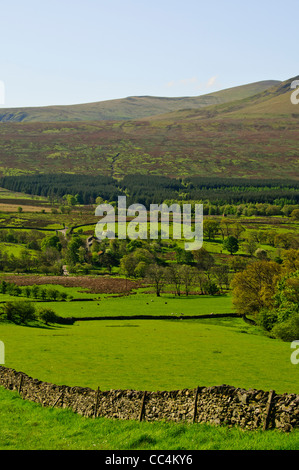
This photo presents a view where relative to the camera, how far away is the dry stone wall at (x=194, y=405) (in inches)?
733

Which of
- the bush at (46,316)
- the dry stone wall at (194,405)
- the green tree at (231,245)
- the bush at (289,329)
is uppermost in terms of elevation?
the dry stone wall at (194,405)

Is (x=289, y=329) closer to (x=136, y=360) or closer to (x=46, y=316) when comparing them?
(x=136, y=360)

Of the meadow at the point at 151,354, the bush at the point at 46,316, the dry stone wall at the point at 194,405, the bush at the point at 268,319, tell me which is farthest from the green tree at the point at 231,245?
the dry stone wall at the point at 194,405

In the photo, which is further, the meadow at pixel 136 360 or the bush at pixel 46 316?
the bush at pixel 46 316

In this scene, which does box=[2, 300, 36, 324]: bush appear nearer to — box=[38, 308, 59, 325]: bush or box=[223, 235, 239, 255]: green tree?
box=[38, 308, 59, 325]: bush

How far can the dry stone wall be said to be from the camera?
18.6m

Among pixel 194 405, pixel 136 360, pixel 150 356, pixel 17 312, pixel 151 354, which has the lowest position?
pixel 17 312

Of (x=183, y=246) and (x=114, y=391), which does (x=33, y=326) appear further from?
(x=183, y=246)

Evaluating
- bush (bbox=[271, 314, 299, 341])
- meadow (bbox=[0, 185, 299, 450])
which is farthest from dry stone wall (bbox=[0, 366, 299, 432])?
bush (bbox=[271, 314, 299, 341])

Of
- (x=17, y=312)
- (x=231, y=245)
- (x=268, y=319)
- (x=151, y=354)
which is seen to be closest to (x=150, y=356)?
(x=151, y=354)

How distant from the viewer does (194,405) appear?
2052 cm

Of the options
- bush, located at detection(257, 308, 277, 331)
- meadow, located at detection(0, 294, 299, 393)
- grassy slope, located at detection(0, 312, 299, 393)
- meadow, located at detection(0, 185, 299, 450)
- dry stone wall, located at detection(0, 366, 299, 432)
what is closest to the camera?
dry stone wall, located at detection(0, 366, 299, 432)

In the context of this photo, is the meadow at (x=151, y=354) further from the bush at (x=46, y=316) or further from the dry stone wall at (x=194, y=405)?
the dry stone wall at (x=194, y=405)

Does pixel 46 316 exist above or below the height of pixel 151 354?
below
